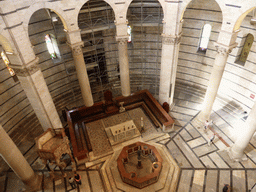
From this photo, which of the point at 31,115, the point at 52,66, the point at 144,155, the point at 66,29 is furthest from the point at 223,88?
the point at 31,115

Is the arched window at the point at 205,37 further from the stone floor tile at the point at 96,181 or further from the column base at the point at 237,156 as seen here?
the stone floor tile at the point at 96,181

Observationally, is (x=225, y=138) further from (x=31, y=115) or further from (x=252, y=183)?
(x=31, y=115)

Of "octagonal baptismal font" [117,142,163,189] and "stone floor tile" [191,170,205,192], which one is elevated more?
"octagonal baptismal font" [117,142,163,189]

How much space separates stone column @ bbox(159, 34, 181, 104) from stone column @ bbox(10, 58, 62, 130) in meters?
8.34

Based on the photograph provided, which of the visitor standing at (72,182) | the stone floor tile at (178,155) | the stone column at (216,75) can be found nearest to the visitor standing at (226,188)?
the stone floor tile at (178,155)

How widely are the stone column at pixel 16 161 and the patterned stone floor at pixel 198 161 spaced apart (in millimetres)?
748

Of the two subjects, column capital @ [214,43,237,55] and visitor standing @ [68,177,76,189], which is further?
column capital @ [214,43,237,55]

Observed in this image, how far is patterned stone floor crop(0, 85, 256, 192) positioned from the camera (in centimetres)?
1146

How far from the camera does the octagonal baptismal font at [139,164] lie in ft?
36.5

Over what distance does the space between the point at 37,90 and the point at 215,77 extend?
1116 centimetres

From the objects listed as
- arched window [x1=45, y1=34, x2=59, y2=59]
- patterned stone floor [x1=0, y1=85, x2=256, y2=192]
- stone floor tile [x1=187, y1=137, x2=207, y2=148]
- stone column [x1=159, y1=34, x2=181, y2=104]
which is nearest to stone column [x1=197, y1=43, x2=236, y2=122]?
patterned stone floor [x1=0, y1=85, x2=256, y2=192]

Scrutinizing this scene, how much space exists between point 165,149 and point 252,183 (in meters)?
5.29

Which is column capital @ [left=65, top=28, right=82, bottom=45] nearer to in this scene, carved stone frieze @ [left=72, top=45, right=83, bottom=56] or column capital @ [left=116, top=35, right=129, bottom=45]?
carved stone frieze @ [left=72, top=45, right=83, bottom=56]

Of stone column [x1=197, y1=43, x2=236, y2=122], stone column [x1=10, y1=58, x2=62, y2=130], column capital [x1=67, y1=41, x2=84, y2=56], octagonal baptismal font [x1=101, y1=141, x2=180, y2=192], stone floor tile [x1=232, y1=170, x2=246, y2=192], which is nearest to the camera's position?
stone column [x1=10, y1=58, x2=62, y2=130]
